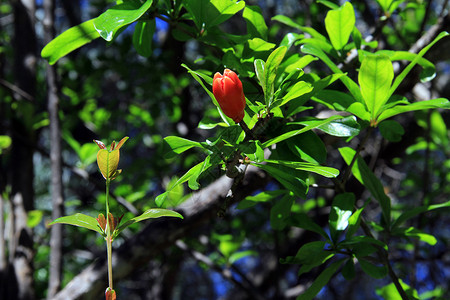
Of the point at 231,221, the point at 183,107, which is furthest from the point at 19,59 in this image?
the point at 231,221

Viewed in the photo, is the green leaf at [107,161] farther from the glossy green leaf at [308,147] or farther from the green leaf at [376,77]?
the green leaf at [376,77]

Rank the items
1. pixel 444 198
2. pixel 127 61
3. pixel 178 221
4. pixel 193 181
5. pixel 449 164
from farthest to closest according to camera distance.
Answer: pixel 127 61 → pixel 444 198 → pixel 449 164 → pixel 178 221 → pixel 193 181

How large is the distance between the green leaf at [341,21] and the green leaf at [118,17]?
34 cm

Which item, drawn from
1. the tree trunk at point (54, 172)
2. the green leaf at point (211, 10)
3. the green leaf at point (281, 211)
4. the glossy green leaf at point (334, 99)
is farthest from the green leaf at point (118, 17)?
the tree trunk at point (54, 172)

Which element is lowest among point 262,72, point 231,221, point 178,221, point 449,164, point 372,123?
point 231,221

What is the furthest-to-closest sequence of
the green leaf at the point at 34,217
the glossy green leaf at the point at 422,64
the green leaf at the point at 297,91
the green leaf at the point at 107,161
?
the green leaf at the point at 34,217, the glossy green leaf at the point at 422,64, the green leaf at the point at 297,91, the green leaf at the point at 107,161

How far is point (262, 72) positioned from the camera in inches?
21.5

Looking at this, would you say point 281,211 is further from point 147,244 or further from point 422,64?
point 147,244

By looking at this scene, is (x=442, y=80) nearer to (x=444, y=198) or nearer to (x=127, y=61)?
(x=444, y=198)

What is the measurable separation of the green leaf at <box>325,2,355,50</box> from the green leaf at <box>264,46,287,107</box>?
275 mm

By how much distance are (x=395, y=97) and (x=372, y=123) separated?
0.09m

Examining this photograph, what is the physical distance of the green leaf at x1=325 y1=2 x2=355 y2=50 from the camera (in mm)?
760

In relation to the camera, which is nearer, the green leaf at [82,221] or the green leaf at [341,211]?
the green leaf at [82,221]

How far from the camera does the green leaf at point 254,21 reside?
0.74 metres
